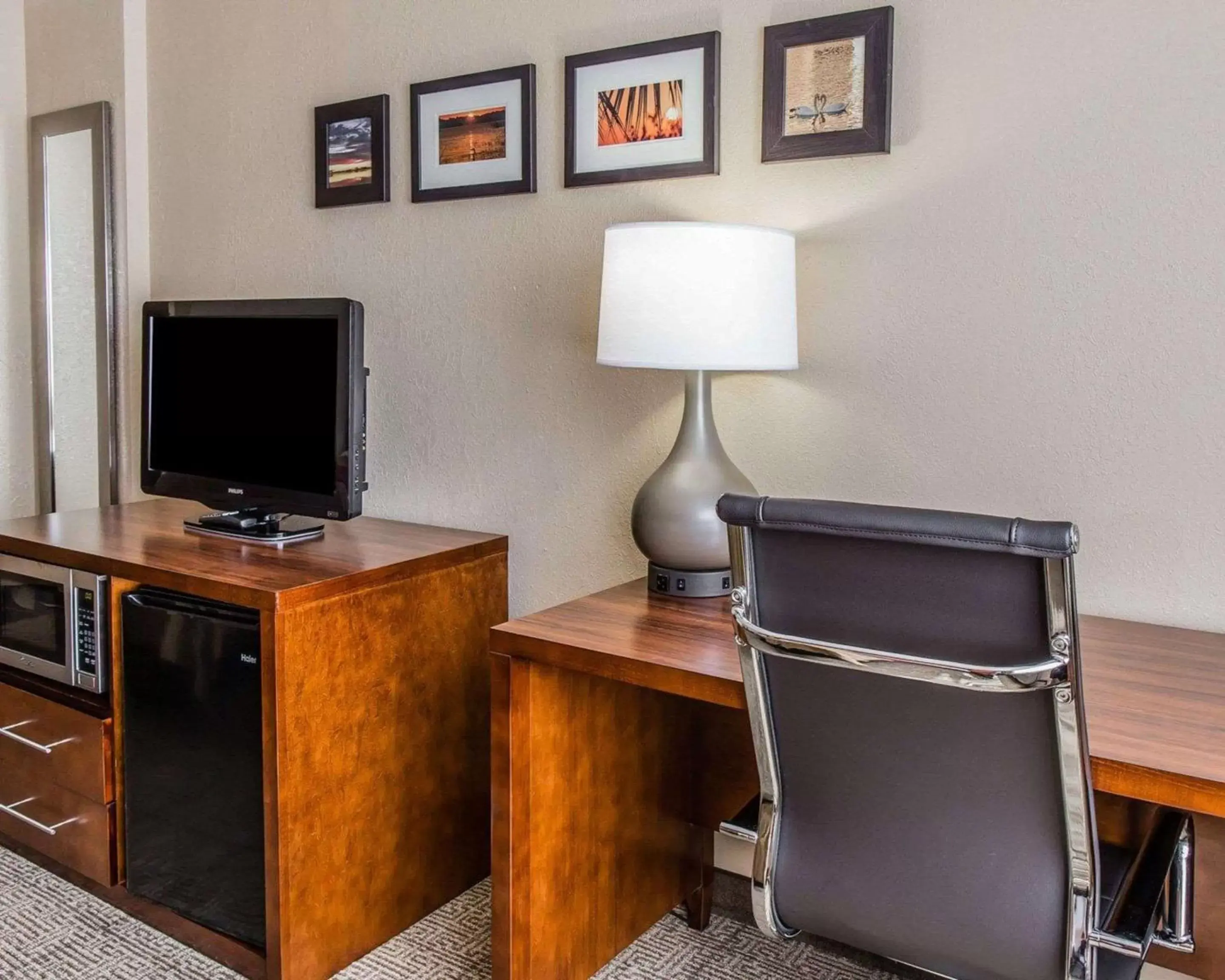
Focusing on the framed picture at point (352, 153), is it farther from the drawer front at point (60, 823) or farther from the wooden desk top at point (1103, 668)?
the drawer front at point (60, 823)

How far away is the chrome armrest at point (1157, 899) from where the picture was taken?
1180 mm

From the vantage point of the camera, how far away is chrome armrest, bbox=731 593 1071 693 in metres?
1.08

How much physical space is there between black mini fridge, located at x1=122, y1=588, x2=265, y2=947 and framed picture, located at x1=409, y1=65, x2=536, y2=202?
105 cm

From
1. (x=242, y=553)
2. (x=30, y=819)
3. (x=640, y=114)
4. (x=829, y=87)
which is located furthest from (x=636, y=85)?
(x=30, y=819)

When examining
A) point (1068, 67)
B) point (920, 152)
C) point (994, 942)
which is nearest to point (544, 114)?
point (920, 152)

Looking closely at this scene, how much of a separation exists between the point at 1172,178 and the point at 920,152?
1.31 ft

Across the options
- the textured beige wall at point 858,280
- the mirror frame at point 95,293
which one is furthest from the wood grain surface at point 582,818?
the mirror frame at point 95,293

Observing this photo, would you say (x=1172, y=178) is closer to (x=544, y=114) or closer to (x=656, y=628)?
(x=656, y=628)

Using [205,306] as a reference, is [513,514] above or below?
below

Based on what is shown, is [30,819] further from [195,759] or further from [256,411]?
[256,411]

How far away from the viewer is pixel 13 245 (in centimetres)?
311

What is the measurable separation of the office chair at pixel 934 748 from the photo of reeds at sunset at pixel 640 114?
3.59 feet

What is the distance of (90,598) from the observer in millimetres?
2100

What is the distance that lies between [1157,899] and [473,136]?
1909 millimetres
